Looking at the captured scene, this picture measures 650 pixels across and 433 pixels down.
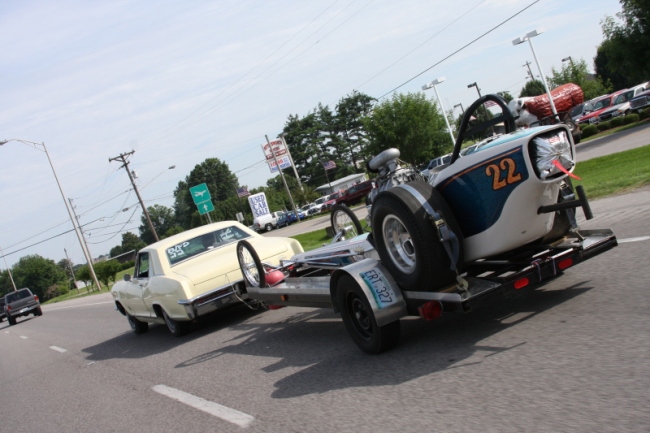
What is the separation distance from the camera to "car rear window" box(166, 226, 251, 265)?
33.6 feet

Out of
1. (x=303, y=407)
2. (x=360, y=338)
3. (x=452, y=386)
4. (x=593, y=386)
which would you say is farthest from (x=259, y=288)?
(x=593, y=386)

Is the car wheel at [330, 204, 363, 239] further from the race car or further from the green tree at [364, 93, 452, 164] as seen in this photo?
the green tree at [364, 93, 452, 164]

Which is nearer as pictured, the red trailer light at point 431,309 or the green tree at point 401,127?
the red trailer light at point 431,309

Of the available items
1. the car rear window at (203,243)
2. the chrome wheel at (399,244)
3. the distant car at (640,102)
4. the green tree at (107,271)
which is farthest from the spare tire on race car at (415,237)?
the green tree at (107,271)

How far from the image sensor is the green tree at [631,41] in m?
28.6

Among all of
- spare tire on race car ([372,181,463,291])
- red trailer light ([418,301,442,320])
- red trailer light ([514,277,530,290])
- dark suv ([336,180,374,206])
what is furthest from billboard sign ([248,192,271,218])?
red trailer light ([514,277,530,290])

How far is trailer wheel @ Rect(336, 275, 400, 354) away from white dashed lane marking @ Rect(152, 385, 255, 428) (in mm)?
1289

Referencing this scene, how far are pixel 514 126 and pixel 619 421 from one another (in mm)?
2669

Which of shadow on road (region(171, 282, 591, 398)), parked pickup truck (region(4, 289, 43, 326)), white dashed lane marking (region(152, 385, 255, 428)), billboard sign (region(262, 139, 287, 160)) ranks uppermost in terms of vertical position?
billboard sign (region(262, 139, 287, 160))

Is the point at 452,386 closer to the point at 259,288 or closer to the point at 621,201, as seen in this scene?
the point at 259,288

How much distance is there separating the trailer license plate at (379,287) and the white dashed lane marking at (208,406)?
146 cm

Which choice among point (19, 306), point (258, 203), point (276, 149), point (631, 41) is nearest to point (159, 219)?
point (276, 149)

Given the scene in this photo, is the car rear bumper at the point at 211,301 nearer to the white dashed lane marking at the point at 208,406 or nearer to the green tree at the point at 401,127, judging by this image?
the white dashed lane marking at the point at 208,406

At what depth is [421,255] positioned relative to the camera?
16.5 feet
